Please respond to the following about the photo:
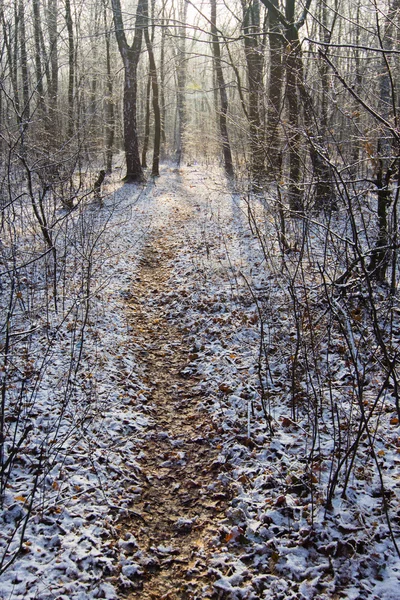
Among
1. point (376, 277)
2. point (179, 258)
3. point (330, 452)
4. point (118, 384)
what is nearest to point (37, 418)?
point (118, 384)

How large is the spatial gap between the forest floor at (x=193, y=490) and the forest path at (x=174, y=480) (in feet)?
0.04

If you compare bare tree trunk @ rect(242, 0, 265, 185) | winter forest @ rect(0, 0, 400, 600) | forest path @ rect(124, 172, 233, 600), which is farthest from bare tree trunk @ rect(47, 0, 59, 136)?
forest path @ rect(124, 172, 233, 600)

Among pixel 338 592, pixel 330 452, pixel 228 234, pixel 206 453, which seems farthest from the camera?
pixel 228 234

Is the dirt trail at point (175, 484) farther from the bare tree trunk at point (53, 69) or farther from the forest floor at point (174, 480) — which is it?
the bare tree trunk at point (53, 69)

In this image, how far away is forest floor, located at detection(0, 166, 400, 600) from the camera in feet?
9.68

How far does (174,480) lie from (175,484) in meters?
0.05

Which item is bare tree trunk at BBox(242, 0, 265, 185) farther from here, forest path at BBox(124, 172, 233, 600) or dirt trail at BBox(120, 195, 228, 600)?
dirt trail at BBox(120, 195, 228, 600)

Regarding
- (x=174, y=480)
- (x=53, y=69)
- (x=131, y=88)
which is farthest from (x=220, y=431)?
(x=53, y=69)

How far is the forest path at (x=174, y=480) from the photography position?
3.12m

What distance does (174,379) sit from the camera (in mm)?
5566

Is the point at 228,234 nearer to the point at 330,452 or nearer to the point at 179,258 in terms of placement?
the point at 179,258

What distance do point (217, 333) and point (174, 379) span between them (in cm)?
114

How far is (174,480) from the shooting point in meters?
4.01

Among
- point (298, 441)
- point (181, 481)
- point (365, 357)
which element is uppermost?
point (365, 357)
